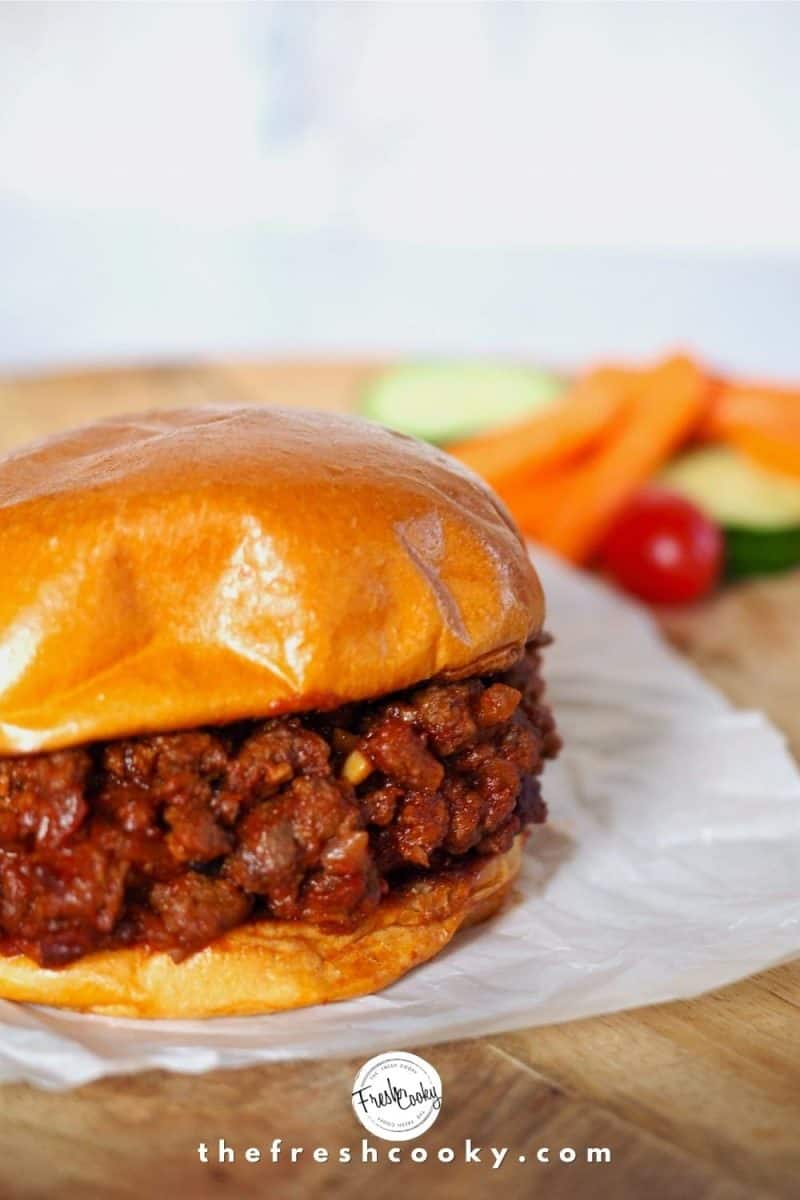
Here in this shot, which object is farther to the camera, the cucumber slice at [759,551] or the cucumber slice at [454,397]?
the cucumber slice at [454,397]

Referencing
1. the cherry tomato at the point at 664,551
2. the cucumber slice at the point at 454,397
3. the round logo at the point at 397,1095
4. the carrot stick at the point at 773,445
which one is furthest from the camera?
the cucumber slice at the point at 454,397

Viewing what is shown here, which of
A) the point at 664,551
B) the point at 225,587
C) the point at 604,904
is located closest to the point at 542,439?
the point at 664,551

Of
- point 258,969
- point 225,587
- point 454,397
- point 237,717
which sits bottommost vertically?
point 258,969

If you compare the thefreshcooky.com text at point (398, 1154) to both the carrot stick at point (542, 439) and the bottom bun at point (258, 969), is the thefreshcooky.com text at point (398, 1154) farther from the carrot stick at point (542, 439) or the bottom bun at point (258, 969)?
the carrot stick at point (542, 439)

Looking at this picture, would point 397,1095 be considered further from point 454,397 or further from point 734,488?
point 454,397

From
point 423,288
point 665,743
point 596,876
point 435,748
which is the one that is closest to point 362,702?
point 435,748

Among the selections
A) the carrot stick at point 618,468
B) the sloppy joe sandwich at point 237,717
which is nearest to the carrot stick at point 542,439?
the carrot stick at point 618,468
